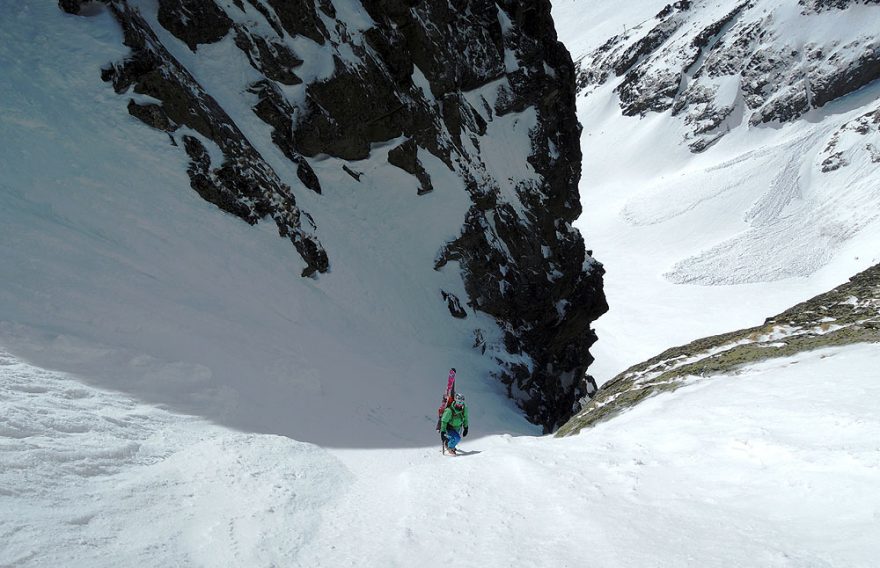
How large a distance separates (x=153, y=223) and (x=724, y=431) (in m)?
12.9

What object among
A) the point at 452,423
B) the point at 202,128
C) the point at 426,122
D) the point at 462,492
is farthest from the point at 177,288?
the point at 426,122

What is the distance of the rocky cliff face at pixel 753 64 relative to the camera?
89125mm

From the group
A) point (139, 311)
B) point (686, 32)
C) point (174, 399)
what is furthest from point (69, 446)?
point (686, 32)

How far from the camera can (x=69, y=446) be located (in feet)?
20.1

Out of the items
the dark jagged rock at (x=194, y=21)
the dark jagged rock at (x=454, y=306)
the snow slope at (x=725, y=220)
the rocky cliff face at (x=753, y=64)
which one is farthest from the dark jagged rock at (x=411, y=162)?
the rocky cliff face at (x=753, y=64)

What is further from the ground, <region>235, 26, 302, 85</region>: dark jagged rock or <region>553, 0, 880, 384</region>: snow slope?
<region>235, 26, 302, 85</region>: dark jagged rock

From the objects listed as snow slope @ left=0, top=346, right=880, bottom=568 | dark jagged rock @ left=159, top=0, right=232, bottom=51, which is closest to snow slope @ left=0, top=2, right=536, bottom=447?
dark jagged rock @ left=159, top=0, right=232, bottom=51

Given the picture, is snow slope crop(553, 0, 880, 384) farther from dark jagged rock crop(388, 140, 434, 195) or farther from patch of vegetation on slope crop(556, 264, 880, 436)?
patch of vegetation on slope crop(556, 264, 880, 436)

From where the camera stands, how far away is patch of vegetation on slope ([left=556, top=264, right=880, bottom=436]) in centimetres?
1084

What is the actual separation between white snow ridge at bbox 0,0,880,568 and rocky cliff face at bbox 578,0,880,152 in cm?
7949

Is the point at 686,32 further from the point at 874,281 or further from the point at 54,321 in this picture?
the point at 54,321

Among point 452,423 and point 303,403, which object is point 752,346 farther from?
point 303,403

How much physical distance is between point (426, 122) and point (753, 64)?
95.8 meters

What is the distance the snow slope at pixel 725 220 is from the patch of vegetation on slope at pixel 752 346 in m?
29.8
